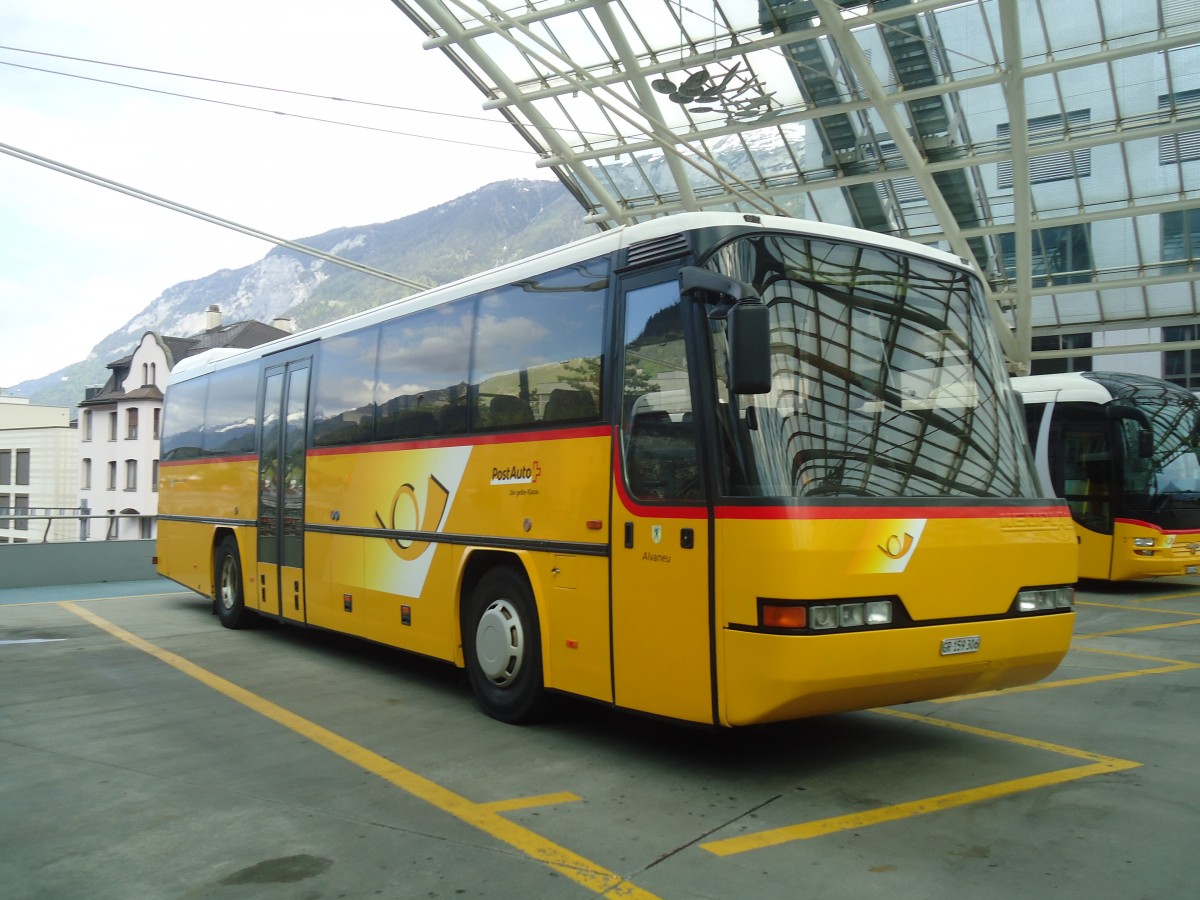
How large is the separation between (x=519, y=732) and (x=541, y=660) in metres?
0.52

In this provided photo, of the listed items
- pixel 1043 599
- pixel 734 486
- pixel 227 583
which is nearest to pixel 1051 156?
pixel 227 583

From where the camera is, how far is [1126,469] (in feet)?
54.7

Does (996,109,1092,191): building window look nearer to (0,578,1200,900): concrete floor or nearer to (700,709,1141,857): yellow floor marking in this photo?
(0,578,1200,900): concrete floor

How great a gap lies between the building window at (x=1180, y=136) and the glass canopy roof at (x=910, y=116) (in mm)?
36

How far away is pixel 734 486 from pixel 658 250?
1.59 m

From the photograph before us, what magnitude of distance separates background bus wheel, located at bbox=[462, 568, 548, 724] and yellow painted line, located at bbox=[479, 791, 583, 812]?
143 cm

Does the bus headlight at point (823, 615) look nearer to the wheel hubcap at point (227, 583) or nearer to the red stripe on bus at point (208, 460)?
the red stripe on bus at point (208, 460)

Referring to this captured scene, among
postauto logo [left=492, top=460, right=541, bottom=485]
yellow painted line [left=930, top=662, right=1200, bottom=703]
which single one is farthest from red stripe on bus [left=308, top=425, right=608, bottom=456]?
yellow painted line [left=930, top=662, right=1200, bottom=703]

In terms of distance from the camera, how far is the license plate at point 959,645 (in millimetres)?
5805

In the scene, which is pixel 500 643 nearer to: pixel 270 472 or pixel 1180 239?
pixel 270 472

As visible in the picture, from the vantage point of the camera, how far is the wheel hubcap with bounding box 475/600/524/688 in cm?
734

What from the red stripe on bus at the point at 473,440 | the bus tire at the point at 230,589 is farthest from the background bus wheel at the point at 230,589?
the red stripe on bus at the point at 473,440

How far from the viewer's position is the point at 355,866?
4.66m

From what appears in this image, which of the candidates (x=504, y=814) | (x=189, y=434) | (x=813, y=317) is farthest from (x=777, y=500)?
(x=189, y=434)
